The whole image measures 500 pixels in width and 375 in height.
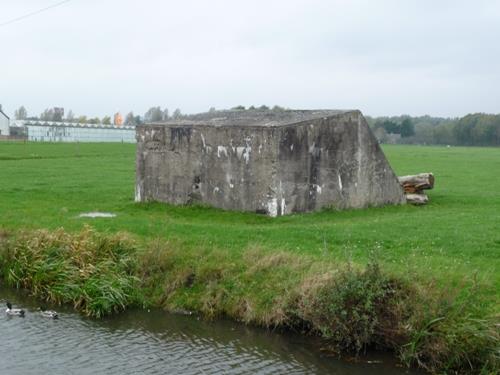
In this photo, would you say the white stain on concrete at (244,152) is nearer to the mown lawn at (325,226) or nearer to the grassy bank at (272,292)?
the mown lawn at (325,226)

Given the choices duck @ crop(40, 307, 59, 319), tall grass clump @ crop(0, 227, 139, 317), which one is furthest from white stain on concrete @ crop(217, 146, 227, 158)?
duck @ crop(40, 307, 59, 319)

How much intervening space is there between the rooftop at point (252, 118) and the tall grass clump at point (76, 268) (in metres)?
7.26

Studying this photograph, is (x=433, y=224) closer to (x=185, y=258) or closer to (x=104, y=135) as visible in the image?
(x=185, y=258)

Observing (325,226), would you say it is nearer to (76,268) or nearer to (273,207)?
(273,207)

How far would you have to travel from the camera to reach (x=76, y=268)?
17812 mm

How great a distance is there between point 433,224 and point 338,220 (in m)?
3.01

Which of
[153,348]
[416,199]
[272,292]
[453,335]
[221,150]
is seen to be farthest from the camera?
[416,199]

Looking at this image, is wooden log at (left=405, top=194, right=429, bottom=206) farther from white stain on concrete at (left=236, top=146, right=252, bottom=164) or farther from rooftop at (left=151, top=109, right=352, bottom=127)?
white stain on concrete at (left=236, top=146, right=252, bottom=164)

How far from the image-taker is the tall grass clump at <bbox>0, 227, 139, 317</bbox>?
16891 millimetres

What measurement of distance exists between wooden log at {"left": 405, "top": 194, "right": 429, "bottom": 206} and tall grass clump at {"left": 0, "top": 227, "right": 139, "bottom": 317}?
13046 mm

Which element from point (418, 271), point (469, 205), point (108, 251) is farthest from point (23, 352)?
point (469, 205)

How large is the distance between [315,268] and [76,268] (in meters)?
6.17

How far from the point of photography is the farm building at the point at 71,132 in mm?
143375

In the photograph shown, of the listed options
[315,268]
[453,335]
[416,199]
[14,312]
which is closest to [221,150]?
[416,199]
